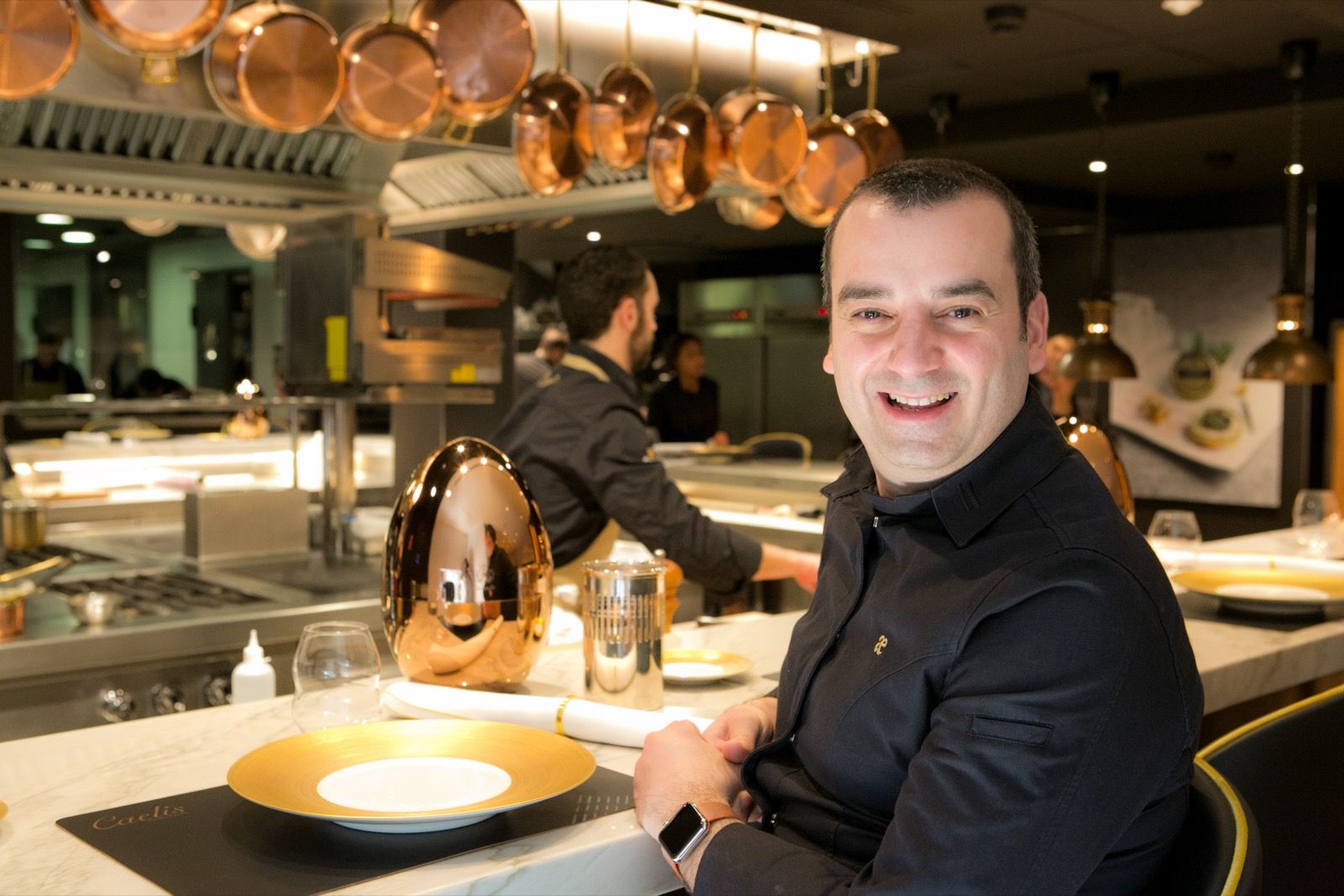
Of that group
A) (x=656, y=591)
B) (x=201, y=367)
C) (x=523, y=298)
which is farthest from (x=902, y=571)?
(x=523, y=298)

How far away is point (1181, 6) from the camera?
15.3ft

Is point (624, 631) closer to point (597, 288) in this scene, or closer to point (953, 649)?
point (953, 649)

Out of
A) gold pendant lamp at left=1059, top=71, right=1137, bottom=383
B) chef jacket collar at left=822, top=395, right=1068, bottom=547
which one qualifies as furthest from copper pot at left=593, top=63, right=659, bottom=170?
gold pendant lamp at left=1059, top=71, right=1137, bottom=383

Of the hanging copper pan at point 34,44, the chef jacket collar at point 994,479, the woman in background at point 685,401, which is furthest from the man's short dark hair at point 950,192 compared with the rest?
the woman in background at point 685,401

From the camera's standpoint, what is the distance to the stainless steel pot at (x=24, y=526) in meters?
3.91

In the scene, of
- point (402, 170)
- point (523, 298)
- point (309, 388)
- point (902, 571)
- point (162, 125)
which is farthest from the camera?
point (523, 298)

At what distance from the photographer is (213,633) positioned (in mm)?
3139

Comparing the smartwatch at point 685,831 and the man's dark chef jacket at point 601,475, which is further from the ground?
the man's dark chef jacket at point 601,475

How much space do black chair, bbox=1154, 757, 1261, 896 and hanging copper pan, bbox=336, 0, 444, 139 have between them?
2.15m

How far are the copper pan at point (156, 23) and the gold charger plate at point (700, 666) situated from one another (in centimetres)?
139

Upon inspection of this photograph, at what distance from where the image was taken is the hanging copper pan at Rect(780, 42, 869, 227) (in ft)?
12.2

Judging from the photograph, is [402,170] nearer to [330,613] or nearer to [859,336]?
[330,613]

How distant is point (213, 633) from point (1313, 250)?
26.4ft

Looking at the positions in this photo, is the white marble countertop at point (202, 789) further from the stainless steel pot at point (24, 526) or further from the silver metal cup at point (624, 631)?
the stainless steel pot at point (24, 526)
